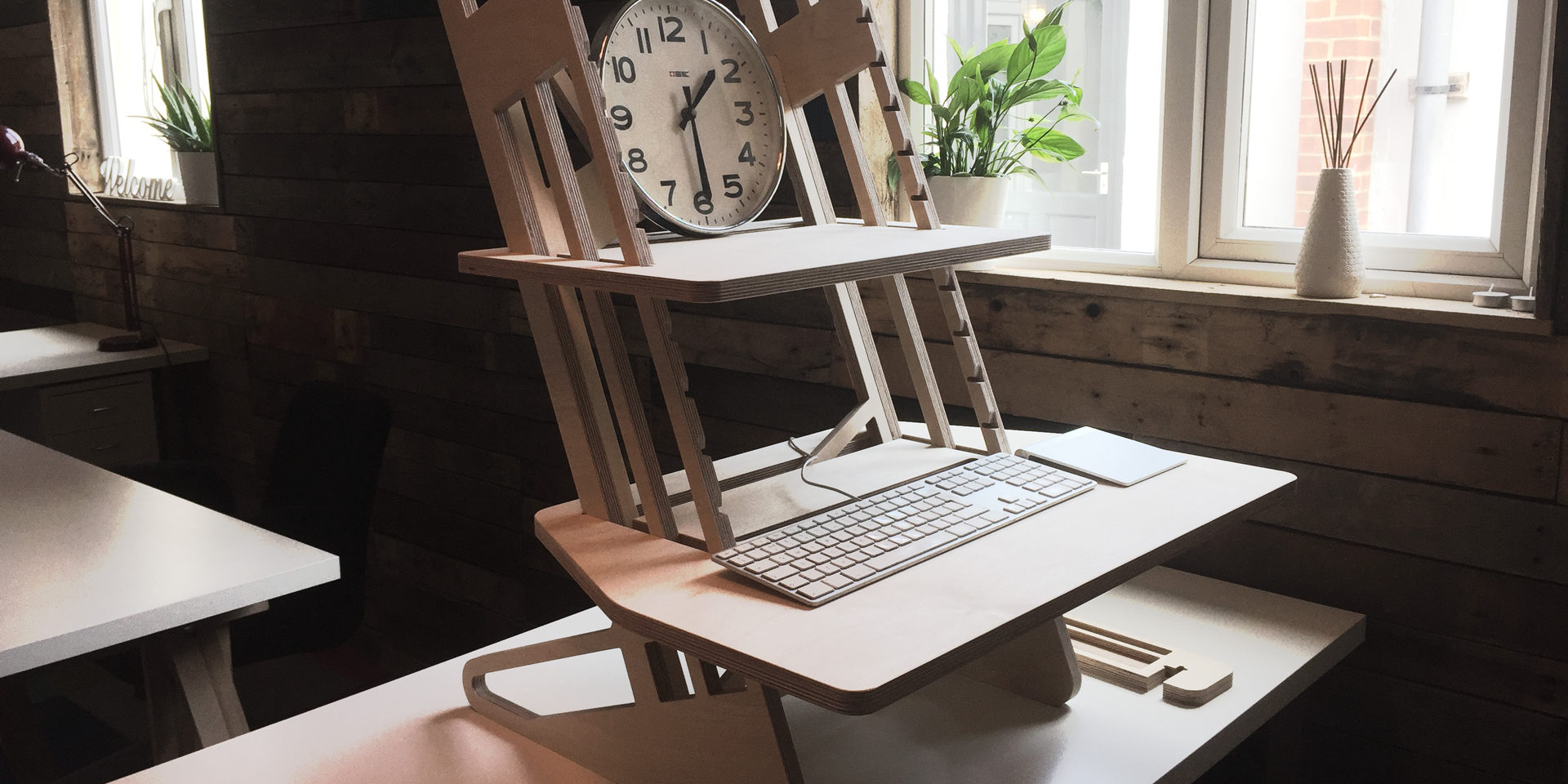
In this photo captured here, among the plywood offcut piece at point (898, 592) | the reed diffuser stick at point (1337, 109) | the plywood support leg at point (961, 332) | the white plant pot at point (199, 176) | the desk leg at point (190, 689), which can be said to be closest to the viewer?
the plywood offcut piece at point (898, 592)

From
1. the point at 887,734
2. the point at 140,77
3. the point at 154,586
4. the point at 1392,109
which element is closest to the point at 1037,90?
the point at 1392,109

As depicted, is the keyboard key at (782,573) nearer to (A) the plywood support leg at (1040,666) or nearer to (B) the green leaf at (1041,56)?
(A) the plywood support leg at (1040,666)

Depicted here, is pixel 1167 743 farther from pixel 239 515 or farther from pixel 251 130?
pixel 239 515

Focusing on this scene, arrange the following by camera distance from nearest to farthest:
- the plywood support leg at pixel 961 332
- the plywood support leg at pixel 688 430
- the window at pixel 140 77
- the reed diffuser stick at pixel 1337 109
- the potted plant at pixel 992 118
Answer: the plywood support leg at pixel 688 430, the plywood support leg at pixel 961 332, the reed diffuser stick at pixel 1337 109, the potted plant at pixel 992 118, the window at pixel 140 77

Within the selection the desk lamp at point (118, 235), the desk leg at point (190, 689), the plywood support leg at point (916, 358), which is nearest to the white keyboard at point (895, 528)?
the plywood support leg at point (916, 358)

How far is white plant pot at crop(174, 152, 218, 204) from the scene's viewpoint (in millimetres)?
3881

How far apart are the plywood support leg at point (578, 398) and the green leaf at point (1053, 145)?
3.27 feet

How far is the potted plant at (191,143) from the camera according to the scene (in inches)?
153

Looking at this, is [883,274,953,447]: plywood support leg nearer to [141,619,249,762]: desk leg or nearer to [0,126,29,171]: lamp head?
[141,619,249,762]: desk leg

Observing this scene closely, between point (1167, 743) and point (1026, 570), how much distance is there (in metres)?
0.32

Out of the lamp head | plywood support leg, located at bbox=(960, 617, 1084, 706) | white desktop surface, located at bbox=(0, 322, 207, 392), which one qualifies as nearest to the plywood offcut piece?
plywood support leg, located at bbox=(960, 617, 1084, 706)

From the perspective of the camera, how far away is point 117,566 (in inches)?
71.8

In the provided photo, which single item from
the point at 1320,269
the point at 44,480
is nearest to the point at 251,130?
the point at 44,480

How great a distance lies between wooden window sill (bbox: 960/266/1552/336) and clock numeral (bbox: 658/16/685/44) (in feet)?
2.53
